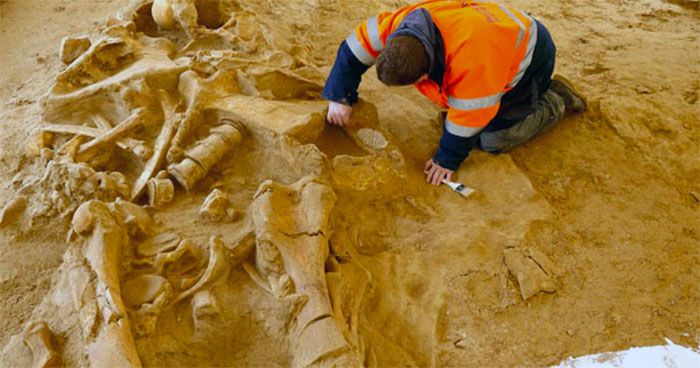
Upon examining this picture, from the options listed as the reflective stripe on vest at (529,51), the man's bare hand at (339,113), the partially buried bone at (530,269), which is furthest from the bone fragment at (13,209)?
the reflective stripe on vest at (529,51)

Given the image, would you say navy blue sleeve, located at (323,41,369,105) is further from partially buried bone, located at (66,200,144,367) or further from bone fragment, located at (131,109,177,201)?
partially buried bone, located at (66,200,144,367)

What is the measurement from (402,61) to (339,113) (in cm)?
64

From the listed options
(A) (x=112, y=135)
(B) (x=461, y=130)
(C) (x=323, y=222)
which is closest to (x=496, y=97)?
(B) (x=461, y=130)

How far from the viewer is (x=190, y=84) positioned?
2803mm

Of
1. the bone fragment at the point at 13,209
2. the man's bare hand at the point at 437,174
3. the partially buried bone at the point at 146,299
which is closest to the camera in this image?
the partially buried bone at the point at 146,299

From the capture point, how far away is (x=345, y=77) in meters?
2.88

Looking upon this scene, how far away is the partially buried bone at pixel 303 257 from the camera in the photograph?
5.75 feet

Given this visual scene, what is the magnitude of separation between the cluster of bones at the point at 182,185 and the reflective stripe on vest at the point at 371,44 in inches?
12.1

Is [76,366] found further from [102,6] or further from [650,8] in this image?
[650,8]

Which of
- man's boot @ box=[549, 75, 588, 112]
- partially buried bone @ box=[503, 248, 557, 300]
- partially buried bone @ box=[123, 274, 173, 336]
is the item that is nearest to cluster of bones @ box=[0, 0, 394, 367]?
partially buried bone @ box=[123, 274, 173, 336]

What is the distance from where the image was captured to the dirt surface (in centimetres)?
190

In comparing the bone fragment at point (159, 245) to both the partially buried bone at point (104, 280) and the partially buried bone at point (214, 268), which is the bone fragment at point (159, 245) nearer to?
the partially buried bone at point (104, 280)

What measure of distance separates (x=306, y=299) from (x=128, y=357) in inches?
24.6

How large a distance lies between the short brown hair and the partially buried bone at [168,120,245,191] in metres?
0.82
